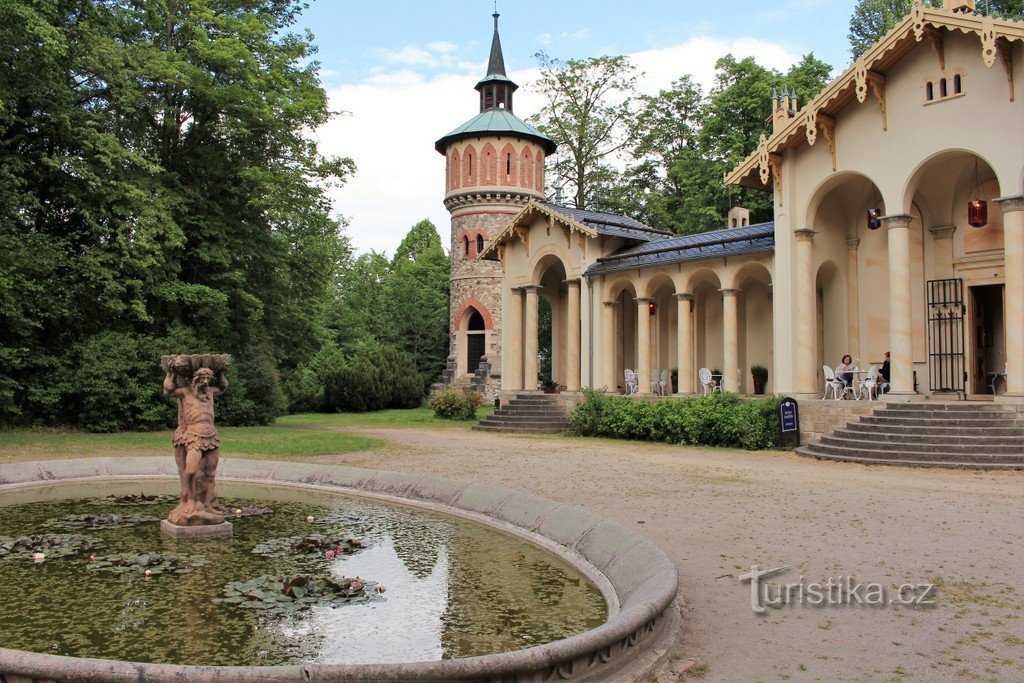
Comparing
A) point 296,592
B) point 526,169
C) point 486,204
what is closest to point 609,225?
point 486,204

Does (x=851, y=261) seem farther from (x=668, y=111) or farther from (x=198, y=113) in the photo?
(x=668, y=111)

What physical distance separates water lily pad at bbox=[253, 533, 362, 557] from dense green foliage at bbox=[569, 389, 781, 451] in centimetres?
1384

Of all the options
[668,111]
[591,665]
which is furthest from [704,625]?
[668,111]

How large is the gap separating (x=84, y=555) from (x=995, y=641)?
776 cm

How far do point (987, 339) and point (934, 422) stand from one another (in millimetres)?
5094

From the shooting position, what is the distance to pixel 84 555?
7.88 meters

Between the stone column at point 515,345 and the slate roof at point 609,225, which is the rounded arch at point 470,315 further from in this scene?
the slate roof at point 609,225

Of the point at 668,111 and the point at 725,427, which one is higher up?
the point at 668,111

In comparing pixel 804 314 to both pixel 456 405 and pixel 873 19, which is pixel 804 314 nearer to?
pixel 456 405

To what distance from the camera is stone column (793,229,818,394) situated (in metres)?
21.0

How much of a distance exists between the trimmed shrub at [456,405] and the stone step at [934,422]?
17248 mm

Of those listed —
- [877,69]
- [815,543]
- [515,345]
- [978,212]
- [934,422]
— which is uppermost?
[877,69]

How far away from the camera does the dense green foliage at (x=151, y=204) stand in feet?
71.8

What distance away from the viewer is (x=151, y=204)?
22.9 m
